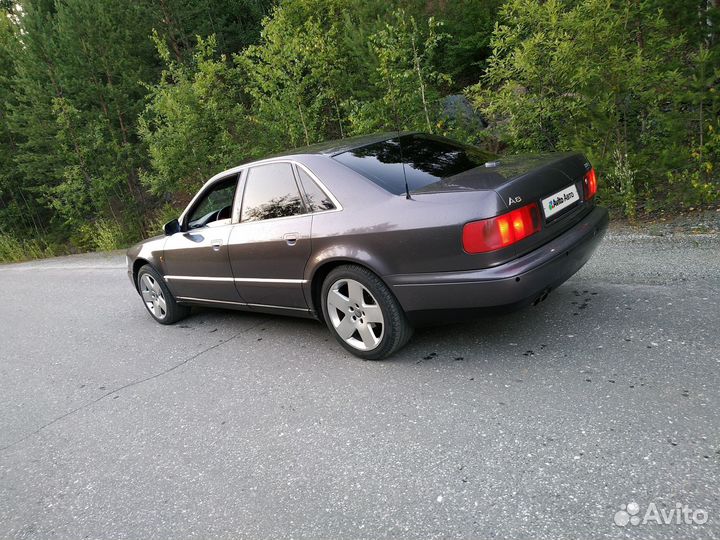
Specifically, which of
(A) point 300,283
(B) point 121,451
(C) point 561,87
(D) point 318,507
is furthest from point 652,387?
(C) point 561,87

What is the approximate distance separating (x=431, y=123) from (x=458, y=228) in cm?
659

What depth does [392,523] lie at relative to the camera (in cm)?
227

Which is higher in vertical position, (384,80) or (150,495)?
(384,80)

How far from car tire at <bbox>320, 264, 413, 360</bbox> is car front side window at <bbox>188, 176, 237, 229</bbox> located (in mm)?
1509

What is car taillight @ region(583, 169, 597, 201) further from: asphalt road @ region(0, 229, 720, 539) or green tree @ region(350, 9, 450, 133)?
green tree @ region(350, 9, 450, 133)

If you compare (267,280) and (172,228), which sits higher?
(172,228)

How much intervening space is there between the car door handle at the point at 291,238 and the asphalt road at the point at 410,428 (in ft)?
3.15

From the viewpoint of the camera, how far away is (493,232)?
3.06 metres

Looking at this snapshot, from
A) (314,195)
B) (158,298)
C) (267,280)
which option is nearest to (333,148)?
(314,195)

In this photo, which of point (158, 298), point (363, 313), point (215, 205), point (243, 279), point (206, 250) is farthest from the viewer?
point (158, 298)

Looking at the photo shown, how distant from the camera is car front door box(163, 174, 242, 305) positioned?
4754 millimetres

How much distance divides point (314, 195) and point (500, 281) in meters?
1.61

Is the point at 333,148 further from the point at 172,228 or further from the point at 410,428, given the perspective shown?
the point at 410,428

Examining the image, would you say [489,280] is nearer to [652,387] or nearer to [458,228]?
[458,228]
